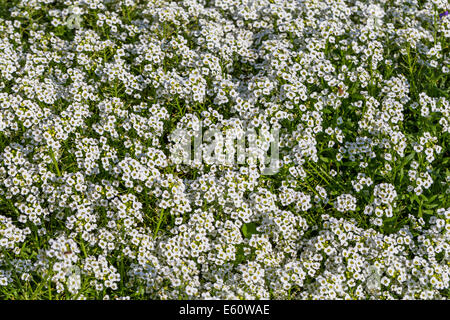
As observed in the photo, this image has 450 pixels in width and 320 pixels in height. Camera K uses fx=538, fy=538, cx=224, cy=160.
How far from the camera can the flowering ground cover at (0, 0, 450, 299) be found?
590 centimetres

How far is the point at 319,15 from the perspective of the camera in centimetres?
829

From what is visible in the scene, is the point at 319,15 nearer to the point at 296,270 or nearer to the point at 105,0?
the point at 105,0

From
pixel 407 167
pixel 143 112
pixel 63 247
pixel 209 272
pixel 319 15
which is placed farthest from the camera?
pixel 319 15

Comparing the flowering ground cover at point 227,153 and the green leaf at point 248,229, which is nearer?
the flowering ground cover at point 227,153

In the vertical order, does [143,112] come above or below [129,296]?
above

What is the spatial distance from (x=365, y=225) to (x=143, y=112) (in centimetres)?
327

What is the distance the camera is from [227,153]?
21.9 feet

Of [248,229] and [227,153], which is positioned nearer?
[248,229]

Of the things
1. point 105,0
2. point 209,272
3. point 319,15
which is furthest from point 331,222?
point 105,0

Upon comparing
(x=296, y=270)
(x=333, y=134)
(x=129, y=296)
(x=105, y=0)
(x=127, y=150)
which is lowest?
(x=129, y=296)

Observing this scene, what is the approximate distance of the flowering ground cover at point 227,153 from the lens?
19.4 ft

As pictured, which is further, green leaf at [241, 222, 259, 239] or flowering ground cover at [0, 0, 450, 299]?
green leaf at [241, 222, 259, 239]

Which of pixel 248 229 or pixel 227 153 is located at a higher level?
pixel 227 153

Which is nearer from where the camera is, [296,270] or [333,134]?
[296,270]
